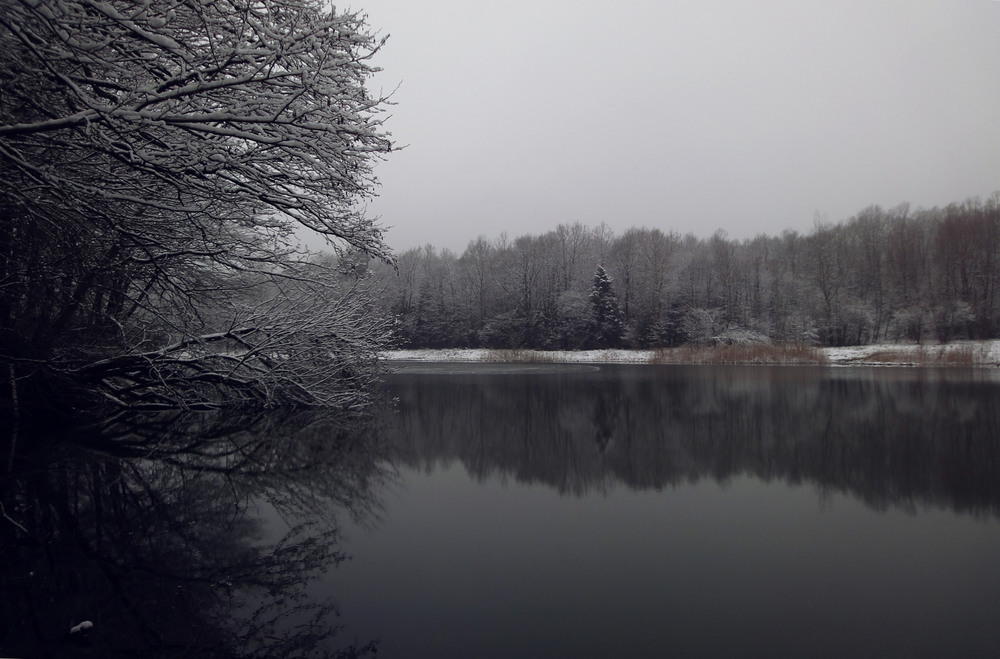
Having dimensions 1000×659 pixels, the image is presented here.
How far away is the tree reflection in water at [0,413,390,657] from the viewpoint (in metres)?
2.74

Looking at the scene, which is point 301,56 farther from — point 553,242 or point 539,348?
point 553,242

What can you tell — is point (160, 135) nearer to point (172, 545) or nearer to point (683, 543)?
point (172, 545)

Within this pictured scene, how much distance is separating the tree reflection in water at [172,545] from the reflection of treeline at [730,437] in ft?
7.19

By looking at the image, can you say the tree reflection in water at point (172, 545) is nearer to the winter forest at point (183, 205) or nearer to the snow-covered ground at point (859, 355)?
the winter forest at point (183, 205)

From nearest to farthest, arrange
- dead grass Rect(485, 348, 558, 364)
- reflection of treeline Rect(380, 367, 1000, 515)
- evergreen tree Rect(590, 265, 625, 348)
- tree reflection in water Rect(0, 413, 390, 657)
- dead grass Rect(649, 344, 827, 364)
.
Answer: tree reflection in water Rect(0, 413, 390, 657)
reflection of treeline Rect(380, 367, 1000, 515)
dead grass Rect(649, 344, 827, 364)
dead grass Rect(485, 348, 558, 364)
evergreen tree Rect(590, 265, 625, 348)

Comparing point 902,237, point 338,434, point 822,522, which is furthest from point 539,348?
point 822,522

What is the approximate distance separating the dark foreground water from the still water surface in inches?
0.9

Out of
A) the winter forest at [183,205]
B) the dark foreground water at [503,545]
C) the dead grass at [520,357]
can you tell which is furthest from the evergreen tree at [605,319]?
the dark foreground water at [503,545]

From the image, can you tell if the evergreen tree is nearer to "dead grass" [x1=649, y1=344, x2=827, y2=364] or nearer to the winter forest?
"dead grass" [x1=649, y1=344, x2=827, y2=364]

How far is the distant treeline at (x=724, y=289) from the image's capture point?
3625 centimetres

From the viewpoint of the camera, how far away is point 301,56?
13.3 feet

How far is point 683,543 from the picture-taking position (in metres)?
4.37

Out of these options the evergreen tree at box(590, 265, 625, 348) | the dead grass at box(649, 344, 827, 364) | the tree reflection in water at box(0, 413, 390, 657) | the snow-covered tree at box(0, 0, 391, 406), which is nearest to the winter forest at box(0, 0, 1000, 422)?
the snow-covered tree at box(0, 0, 391, 406)

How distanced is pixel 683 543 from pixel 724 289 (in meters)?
44.0
